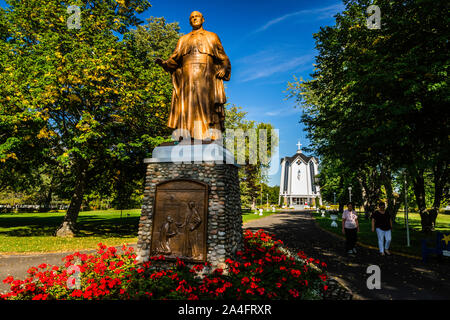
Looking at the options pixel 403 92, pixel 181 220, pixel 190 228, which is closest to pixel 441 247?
pixel 403 92

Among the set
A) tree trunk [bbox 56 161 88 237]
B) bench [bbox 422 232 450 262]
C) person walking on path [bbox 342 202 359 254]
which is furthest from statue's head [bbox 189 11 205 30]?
tree trunk [bbox 56 161 88 237]

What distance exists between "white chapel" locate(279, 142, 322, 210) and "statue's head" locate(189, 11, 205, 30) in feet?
193

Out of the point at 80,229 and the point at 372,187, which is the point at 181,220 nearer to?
the point at 80,229

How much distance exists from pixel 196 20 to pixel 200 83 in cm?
194

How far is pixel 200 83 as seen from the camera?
656cm

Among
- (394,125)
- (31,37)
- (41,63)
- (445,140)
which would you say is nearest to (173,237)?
(394,125)

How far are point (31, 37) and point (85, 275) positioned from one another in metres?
14.4

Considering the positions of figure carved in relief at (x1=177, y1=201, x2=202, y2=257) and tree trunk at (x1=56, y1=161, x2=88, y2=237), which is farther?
tree trunk at (x1=56, y1=161, x2=88, y2=237)

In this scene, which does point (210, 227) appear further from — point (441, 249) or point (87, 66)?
point (87, 66)

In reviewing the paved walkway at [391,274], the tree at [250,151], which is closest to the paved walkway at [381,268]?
the paved walkway at [391,274]

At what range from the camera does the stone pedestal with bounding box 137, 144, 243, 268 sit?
5.50 m

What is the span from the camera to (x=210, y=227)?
554cm

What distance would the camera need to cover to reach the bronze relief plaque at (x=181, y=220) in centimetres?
552

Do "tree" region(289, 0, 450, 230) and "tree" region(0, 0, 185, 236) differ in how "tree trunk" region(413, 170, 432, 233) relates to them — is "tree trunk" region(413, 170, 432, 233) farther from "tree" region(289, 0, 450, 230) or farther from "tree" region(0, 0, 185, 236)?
"tree" region(0, 0, 185, 236)
